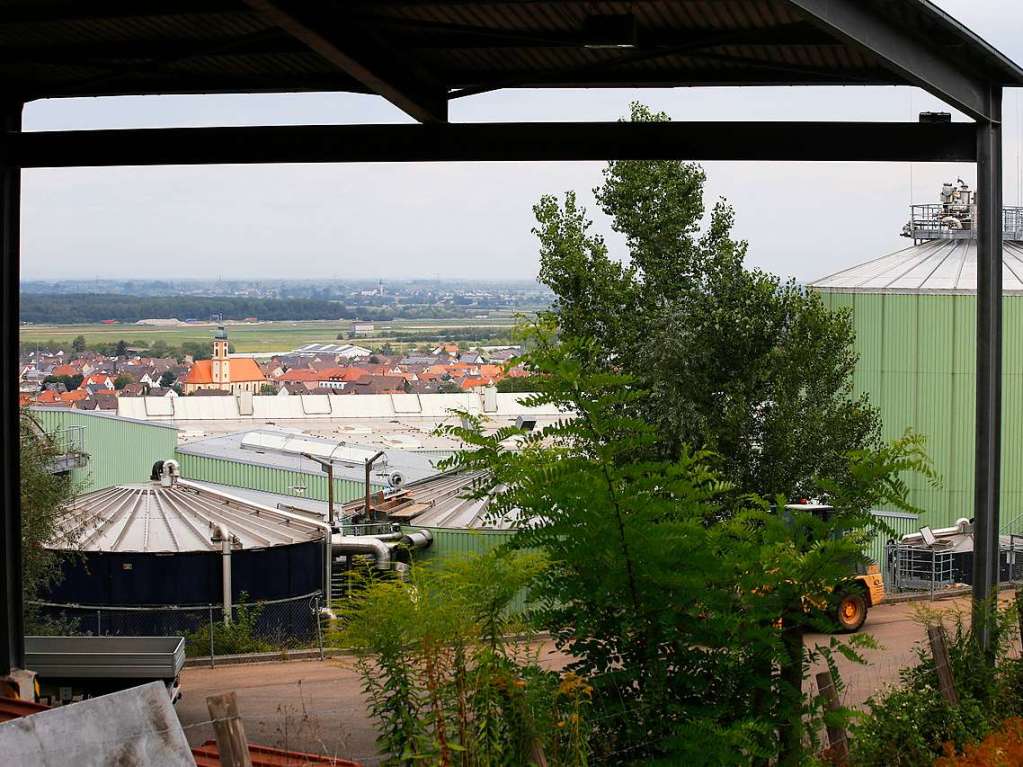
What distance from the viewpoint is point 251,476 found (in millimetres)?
38188

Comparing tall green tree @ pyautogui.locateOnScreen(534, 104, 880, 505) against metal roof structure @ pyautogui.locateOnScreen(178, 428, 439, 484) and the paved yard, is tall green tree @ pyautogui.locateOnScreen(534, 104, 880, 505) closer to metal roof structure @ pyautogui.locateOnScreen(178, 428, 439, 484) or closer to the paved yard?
the paved yard

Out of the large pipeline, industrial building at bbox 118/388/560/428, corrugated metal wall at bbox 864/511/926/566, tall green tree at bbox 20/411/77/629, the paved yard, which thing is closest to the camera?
the paved yard

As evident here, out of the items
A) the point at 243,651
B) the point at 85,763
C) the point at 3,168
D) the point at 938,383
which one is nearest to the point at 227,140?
the point at 3,168

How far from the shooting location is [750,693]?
6117 mm

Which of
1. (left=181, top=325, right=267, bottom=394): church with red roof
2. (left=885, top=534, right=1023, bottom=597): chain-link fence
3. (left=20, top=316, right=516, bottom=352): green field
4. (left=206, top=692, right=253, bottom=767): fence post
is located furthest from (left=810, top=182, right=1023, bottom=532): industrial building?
(left=20, top=316, right=516, bottom=352): green field

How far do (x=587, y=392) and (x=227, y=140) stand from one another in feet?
15.5

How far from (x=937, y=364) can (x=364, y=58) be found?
2078 centimetres

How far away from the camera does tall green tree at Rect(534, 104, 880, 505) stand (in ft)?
75.6

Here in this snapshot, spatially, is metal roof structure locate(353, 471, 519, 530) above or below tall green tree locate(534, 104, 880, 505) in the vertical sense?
below

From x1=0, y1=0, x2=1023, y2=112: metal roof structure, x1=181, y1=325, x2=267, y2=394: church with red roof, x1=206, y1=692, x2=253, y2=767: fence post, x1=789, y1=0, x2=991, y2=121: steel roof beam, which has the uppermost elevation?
x1=0, y1=0, x2=1023, y2=112: metal roof structure


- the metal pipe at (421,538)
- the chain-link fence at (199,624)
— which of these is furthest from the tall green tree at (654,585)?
the metal pipe at (421,538)

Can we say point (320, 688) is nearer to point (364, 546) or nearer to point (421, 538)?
point (364, 546)

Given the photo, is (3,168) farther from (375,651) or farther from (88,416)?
(88,416)

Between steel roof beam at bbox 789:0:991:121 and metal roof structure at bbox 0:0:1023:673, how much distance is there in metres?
0.02
